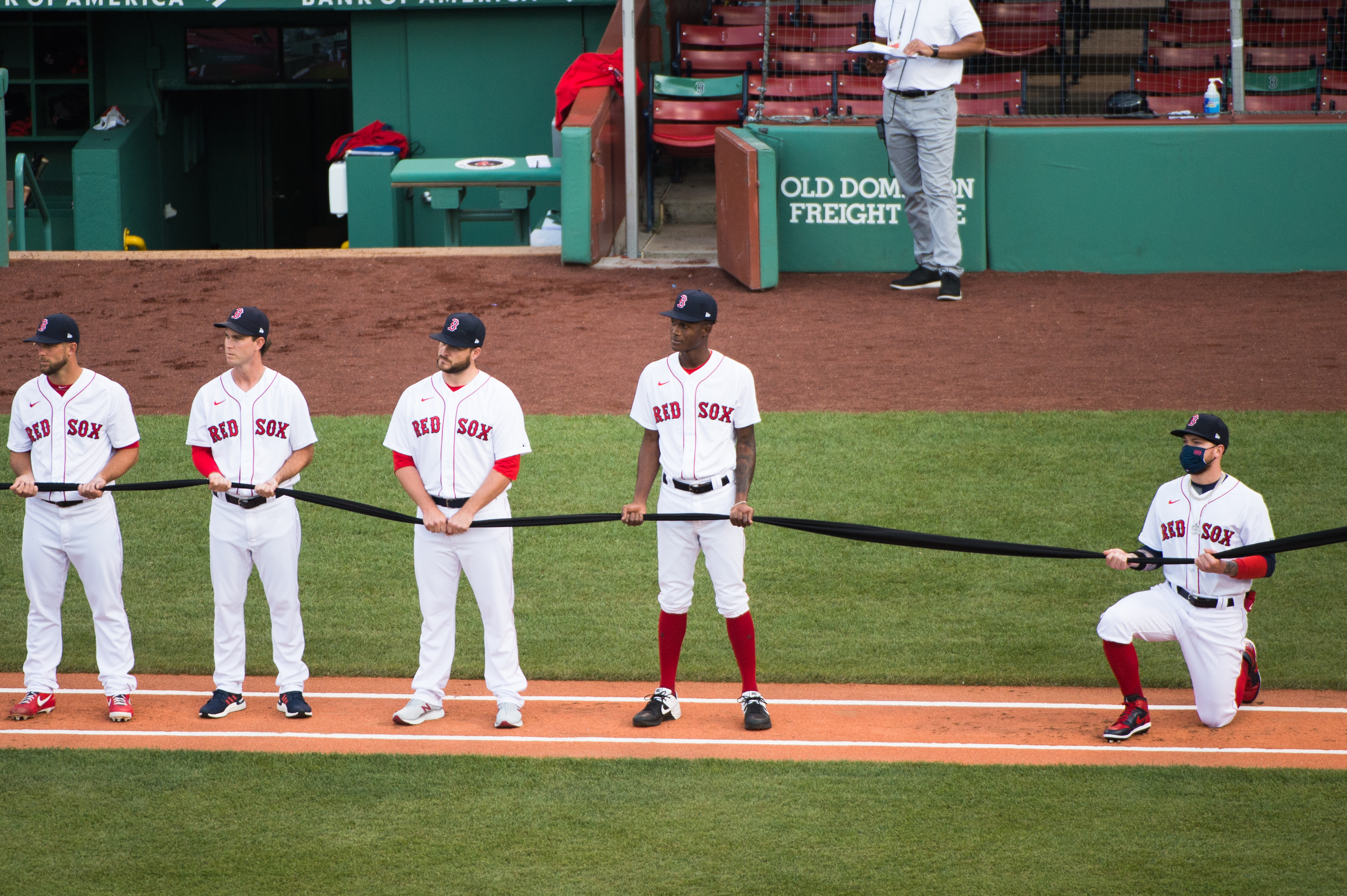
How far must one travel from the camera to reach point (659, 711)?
602cm

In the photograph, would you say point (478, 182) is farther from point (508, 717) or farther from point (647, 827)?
point (647, 827)

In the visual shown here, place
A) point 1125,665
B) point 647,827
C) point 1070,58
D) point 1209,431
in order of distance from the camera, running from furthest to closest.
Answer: point 1070,58, point 1125,665, point 1209,431, point 647,827

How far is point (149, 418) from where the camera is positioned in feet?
32.8

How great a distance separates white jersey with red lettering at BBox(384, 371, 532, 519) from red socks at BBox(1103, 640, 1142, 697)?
8.54 feet

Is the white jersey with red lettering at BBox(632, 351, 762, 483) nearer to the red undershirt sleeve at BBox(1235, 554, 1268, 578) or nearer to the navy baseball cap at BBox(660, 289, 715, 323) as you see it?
the navy baseball cap at BBox(660, 289, 715, 323)

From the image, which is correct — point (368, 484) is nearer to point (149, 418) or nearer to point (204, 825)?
point (149, 418)

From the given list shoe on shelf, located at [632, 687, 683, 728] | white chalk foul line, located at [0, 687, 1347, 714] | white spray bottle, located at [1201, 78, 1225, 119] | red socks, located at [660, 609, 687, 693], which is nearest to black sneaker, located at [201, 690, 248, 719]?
white chalk foul line, located at [0, 687, 1347, 714]

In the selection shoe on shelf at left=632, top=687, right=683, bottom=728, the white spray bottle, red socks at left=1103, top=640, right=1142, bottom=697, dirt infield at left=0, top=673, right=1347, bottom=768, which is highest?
the white spray bottle

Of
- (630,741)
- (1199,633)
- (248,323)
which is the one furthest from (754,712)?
(248,323)

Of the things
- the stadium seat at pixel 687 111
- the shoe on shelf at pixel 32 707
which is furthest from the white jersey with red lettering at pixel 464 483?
the stadium seat at pixel 687 111

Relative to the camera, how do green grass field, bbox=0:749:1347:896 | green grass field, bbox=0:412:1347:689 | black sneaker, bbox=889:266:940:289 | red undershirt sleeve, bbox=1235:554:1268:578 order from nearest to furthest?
green grass field, bbox=0:749:1347:896, red undershirt sleeve, bbox=1235:554:1268:578, green grass field, bbox=0:412:1347:689, black sneaker, bbox=889:266:940:289

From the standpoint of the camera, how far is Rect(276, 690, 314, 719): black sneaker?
239 inches

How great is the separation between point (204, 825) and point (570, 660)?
2.21m

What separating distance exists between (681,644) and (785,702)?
0.67 meters
